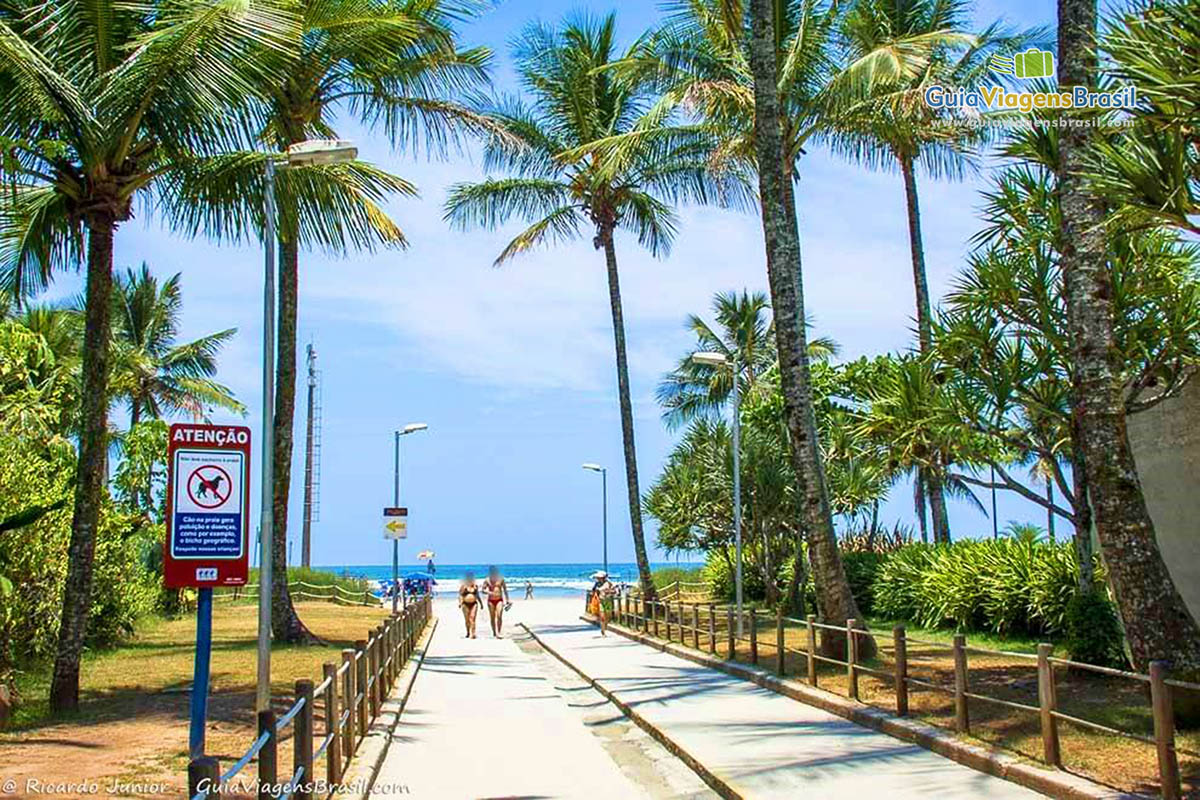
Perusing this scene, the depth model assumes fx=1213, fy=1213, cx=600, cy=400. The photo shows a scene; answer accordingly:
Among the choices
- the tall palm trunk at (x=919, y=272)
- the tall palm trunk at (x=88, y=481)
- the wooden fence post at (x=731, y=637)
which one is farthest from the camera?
the tall palm trunk at (x=919, y=272)

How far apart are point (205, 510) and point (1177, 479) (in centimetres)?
1064

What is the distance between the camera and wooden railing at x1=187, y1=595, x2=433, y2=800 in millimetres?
5086

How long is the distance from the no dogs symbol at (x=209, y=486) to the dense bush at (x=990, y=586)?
1412 cm

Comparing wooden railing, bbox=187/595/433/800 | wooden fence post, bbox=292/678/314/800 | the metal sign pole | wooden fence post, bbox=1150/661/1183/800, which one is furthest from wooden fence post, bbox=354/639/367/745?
wooden fence post, bbox=1150/661/1183/800

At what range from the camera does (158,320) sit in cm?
4956

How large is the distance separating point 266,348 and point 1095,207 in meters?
8.36

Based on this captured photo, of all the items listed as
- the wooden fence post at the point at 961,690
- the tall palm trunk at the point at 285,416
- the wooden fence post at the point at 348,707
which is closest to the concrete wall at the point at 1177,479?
the wooden fence post at the point at 961,690

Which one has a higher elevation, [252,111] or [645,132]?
[645,132]

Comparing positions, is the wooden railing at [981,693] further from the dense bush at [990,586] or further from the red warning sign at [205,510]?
the red warning sign at [205,510]

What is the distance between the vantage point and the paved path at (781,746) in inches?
375

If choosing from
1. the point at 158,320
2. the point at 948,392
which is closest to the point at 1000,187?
the point at 948,392

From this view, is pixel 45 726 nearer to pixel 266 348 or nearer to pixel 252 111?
pixel 266 348

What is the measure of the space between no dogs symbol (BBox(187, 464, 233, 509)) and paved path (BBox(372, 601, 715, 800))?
2.74 metres

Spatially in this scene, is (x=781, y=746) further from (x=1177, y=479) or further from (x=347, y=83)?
(x=347, y=83)
